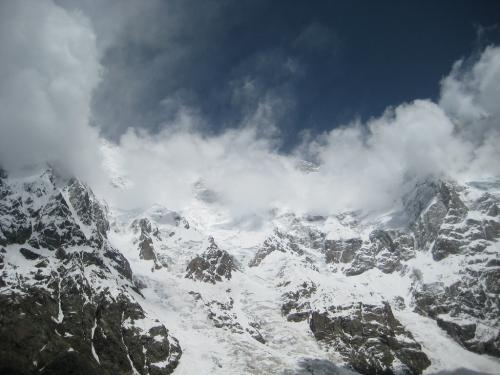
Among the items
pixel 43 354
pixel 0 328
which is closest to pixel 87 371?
pixel 43 354

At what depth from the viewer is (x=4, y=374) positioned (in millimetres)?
184250

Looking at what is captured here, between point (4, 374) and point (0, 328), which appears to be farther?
point (0, 328)

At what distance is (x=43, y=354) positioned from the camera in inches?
7820

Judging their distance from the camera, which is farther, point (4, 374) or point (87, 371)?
point (87, 371)

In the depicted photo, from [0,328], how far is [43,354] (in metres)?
17.5

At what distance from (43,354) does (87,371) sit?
16097mm

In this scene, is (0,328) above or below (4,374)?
above

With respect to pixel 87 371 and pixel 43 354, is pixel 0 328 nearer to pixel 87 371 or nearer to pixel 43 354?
pixel 43 354

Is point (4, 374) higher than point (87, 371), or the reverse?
point (87, 371)

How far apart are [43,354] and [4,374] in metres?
16.3

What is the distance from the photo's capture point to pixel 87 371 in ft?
653

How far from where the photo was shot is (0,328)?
199750 mm

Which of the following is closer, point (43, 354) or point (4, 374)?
point (4, 374)
